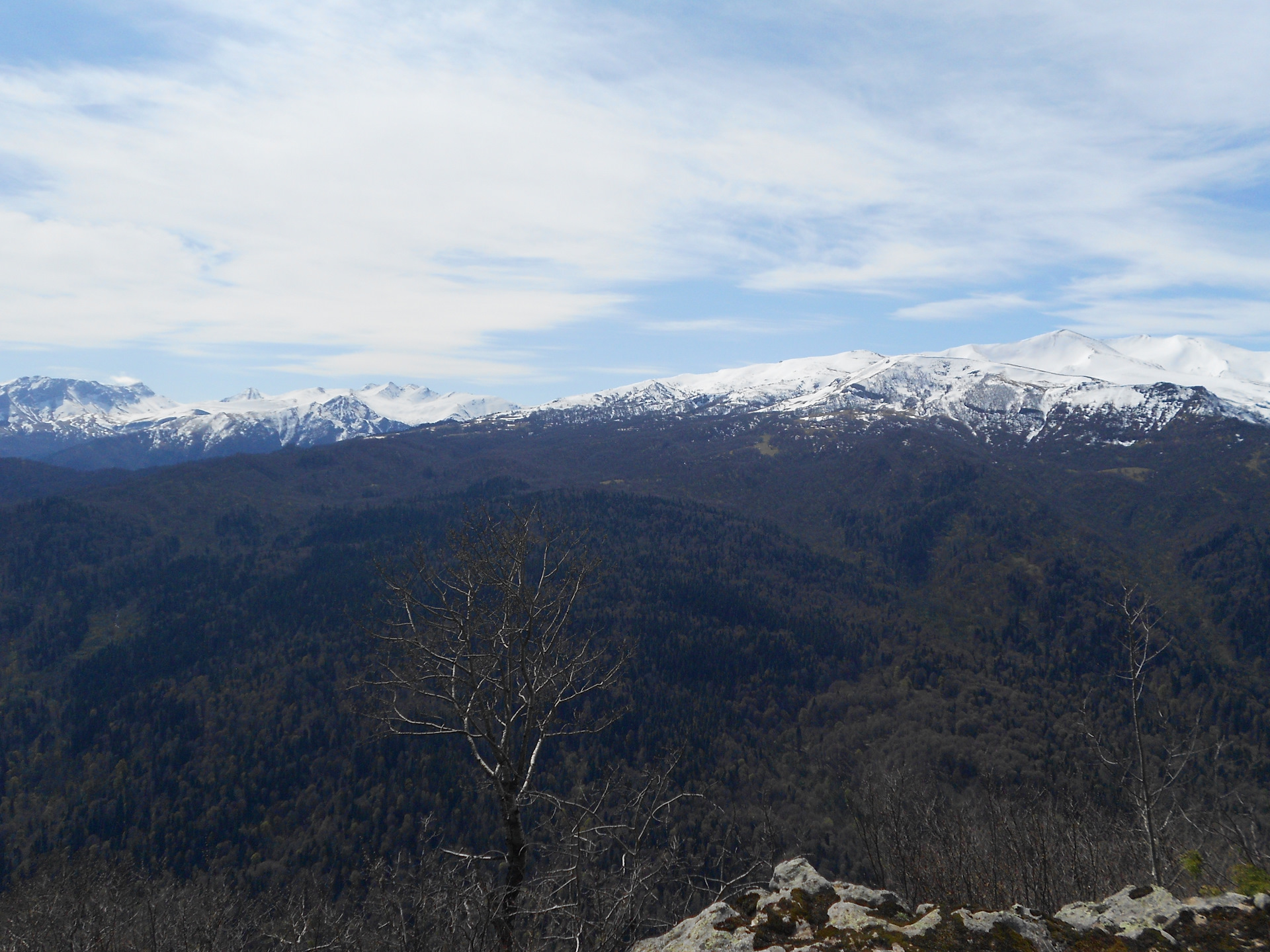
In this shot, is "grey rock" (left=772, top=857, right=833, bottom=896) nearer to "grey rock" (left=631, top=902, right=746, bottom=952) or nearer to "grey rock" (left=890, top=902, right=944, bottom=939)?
"grey rock" (left=631, top=902, right=746, bottom=952)

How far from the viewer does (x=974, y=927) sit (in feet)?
39.0

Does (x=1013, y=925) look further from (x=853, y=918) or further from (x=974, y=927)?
(x=853, y=918)

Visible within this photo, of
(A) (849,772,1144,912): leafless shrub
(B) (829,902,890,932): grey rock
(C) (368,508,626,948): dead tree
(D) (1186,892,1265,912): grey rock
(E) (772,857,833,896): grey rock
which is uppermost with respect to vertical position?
(C) (368,508,626,948): dead tree

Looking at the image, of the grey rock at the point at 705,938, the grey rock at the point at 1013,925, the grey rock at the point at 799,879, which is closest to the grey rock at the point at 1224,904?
the grey rock at the point at 1013,925

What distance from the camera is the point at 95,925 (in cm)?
3023

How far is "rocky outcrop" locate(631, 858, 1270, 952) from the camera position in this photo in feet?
38.1

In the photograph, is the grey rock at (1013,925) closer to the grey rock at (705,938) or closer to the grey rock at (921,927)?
the grey rock at (921,927)

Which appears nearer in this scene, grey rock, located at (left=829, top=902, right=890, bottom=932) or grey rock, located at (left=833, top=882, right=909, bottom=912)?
grey rock, located at (left=829, top=902, right=890, bottom=932)

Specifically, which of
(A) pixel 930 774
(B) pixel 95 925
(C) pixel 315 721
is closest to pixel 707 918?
(B) pixel 95 925

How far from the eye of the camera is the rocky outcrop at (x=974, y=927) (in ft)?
38.1

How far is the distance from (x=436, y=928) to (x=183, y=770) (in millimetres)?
205464

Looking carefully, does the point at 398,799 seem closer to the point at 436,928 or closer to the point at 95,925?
the point at 95,925

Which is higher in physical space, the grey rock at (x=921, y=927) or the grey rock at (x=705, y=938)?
the grey rock at (x=921, y=927)

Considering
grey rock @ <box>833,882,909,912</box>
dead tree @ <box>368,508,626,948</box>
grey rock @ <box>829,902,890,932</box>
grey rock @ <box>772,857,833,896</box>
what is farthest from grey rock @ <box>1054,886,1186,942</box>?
dead tree @ <box>368,508,626,948</box>
